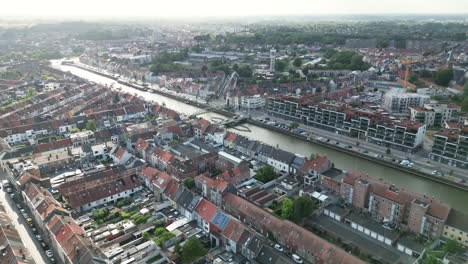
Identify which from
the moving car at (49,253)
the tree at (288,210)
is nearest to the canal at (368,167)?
the tree at (288,210)

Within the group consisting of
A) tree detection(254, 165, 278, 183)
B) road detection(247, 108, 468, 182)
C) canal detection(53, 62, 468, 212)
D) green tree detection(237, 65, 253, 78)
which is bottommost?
canal detection(53, 62, 468, 212)

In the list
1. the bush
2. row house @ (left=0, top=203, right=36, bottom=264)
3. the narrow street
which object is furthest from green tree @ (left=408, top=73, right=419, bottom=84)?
row house @ (left=0, top=203, right=36, bottom=264)

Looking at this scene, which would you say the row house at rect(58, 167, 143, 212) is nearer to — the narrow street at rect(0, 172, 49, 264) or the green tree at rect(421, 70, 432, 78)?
the narrow street at rect(0, 172, 49, 264)

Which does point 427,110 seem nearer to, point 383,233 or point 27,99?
point 383,233

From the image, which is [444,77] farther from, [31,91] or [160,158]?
[31,91]

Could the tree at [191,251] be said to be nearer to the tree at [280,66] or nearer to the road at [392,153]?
the road at [392,153]

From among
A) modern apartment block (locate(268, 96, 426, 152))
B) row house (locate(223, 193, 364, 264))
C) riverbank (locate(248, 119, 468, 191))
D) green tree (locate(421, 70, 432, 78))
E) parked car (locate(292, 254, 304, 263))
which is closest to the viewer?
row house (locate(223, 193, 364, 264))

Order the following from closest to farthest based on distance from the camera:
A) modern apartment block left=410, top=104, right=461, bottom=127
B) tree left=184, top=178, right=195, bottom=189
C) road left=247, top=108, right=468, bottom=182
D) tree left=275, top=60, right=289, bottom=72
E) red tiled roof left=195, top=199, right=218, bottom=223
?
red tiled roof left=195, top=199, right=218, bottom=223 → tree left=184, top=178, right=195, bottom=189 → road left=247, top=108, right=468, bottom=182 → modern apartment block left=410, top=104, right=461, bottom=127 → tree left=275, top=60, right=289, bottom=72
